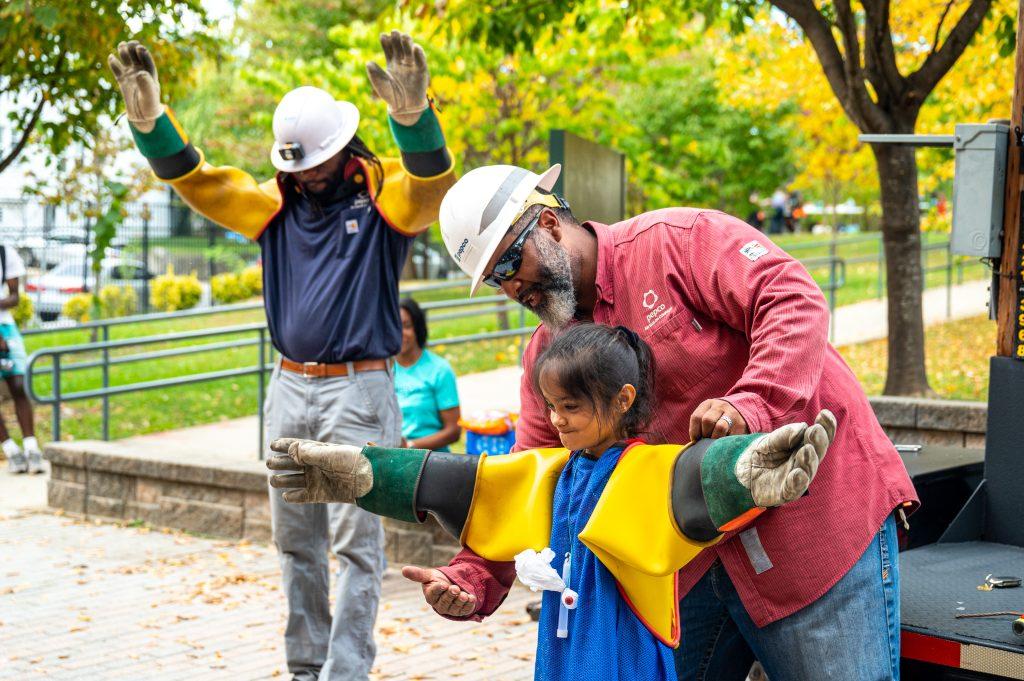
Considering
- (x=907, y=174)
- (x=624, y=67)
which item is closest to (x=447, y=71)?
(x=624, y=67)

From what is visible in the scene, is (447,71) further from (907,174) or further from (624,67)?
(907,174)

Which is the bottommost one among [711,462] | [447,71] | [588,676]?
[588,676]

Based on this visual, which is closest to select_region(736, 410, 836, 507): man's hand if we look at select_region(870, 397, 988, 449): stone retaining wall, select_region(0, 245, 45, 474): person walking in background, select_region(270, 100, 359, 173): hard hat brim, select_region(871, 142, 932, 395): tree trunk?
select_region(270, 100, 359, 173): hard hat brim

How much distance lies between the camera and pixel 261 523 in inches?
297

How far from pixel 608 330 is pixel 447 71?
13.4 m

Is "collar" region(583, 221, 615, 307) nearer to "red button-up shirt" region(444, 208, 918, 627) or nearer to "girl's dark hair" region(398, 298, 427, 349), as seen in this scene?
"red button-up shirt" region(444, 208, 918, 627)

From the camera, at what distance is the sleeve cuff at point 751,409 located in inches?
98.7

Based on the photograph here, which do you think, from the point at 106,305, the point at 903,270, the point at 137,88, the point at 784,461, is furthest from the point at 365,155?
the point at 106,305

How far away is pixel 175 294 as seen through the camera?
2100cm

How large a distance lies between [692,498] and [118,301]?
18966 mm

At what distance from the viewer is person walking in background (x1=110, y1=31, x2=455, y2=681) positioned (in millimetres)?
4742

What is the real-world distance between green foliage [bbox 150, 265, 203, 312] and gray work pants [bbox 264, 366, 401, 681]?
16666 millimetres

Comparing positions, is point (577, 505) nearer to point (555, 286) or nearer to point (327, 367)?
point (555, 286)

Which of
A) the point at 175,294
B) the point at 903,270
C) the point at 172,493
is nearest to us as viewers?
the point at 172,493
